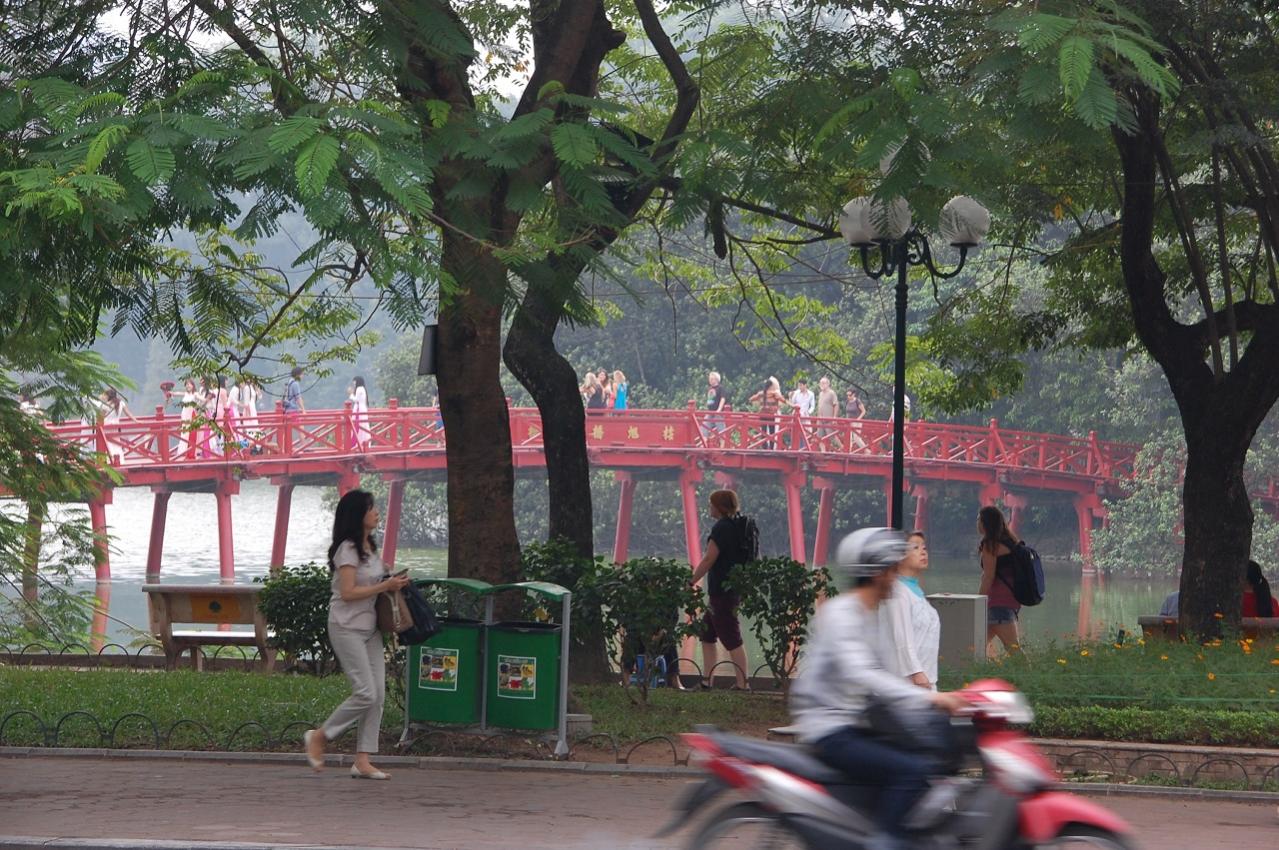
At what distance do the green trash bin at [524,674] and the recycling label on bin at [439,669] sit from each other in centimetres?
17

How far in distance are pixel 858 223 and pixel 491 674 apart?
389cm

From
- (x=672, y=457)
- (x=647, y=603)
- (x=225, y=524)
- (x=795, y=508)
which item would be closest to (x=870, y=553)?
(x=647, y=603)

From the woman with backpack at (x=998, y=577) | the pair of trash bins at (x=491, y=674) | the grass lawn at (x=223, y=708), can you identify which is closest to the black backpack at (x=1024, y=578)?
the woman with backpack at (x=998, y=577)

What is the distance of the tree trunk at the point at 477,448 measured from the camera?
378 inches

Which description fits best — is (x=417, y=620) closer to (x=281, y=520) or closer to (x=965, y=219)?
(x=965, y=219)

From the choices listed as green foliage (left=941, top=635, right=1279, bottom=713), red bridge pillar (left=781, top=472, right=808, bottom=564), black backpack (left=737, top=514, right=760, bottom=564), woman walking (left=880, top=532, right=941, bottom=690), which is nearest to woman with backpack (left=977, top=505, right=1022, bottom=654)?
green foliage (left=941, top=635, right=1279, bottom=713)

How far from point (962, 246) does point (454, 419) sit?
3.60 m

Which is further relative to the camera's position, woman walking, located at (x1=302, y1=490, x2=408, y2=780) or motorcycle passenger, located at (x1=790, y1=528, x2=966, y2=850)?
woman walking, located at (x1=302, y1=490, x2=408, y2=780)

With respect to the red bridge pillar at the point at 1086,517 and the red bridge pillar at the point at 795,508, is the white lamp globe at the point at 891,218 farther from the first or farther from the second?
the red bridge pillar at the point at 1086,517

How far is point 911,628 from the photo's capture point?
6.05 meters

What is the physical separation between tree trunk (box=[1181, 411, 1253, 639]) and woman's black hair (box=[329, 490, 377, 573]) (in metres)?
6.44

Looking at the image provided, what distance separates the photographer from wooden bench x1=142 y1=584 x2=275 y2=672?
520 inches

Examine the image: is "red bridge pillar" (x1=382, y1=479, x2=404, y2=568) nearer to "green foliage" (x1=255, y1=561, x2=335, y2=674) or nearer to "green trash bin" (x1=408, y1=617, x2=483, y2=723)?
"green foliage" (x1=255, y1=561, x2=335, y2=674)

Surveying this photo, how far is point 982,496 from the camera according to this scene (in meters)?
42.5
